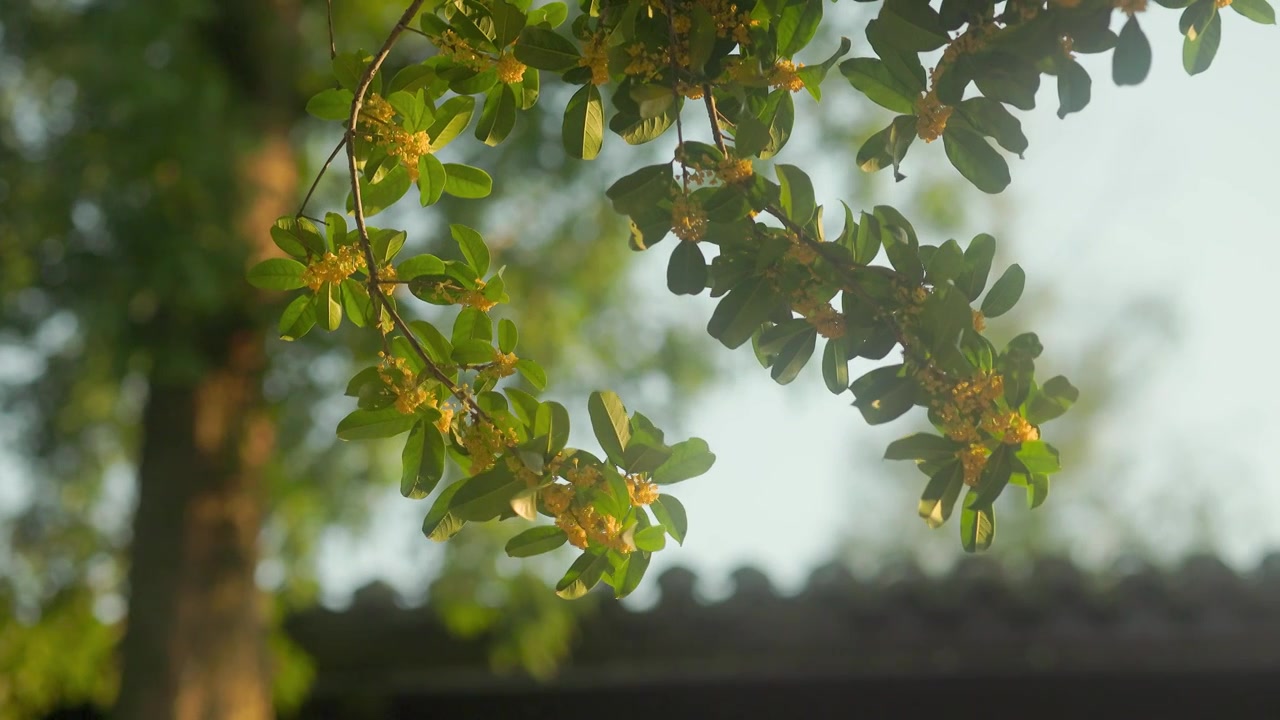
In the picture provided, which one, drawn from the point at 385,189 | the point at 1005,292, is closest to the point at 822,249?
the point at 1005,292

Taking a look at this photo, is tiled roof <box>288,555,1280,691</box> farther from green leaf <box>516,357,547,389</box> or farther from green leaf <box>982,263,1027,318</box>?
green leaf <box>516,357,547,389</box>

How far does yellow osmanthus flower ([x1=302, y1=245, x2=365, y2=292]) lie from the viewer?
96cm

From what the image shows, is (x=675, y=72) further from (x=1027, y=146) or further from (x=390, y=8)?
(x=390, y=8)

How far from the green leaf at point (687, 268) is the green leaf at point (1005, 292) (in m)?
0.22

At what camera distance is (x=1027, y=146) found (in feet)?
2.75

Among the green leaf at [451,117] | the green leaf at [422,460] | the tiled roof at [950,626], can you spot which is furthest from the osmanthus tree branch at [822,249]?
the tiled roof at [950,626]

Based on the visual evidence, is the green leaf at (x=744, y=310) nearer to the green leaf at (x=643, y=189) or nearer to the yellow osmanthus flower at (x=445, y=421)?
the green leaf at (x=643, y=189)

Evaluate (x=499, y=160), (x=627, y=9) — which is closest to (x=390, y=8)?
(x=499, y=160)

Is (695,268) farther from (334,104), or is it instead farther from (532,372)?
(334,104)

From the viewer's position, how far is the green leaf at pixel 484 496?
2.92 ft

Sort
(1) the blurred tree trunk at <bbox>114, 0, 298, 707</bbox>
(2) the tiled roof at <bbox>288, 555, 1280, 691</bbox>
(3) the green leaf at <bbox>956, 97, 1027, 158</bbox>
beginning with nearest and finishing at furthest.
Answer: (3) the green leaf at <bbox>956, 97, 1027, 158</bbox> < (2) the tiled roof at <bbox>288, 555, 1280, 691</bbox> < (1) the blurred tree trunk at <bbox>114, 0, 298, 707</bbox>

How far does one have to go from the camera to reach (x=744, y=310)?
3.01 feet

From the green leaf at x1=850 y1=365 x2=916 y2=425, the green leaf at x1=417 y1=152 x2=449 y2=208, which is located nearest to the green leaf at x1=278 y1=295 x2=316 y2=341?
the green leaf at x1=417 y1=152 x2=449 y2=208

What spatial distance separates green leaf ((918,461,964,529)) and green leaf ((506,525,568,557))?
Answer: 0.28 metres
